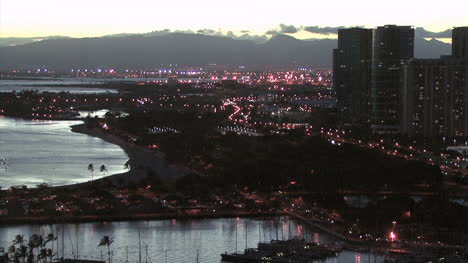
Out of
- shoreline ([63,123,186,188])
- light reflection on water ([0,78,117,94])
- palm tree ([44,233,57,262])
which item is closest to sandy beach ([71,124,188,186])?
shoreline ([63,123,186,188])

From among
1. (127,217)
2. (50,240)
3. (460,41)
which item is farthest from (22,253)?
(460,41)

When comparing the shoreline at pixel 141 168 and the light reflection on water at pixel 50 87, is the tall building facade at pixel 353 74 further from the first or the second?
the light reflection on water at pixel 50 87

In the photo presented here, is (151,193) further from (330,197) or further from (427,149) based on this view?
(427,149)

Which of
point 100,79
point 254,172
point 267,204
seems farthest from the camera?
point 100,79

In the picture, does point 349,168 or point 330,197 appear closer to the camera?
point 330,197

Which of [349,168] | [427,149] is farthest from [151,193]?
[427,149]

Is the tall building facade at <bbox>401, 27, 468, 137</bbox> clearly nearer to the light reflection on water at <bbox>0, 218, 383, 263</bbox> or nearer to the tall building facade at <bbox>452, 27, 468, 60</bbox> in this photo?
the tall building facade at <bbox>452, 27, 468, 60</bbox>
